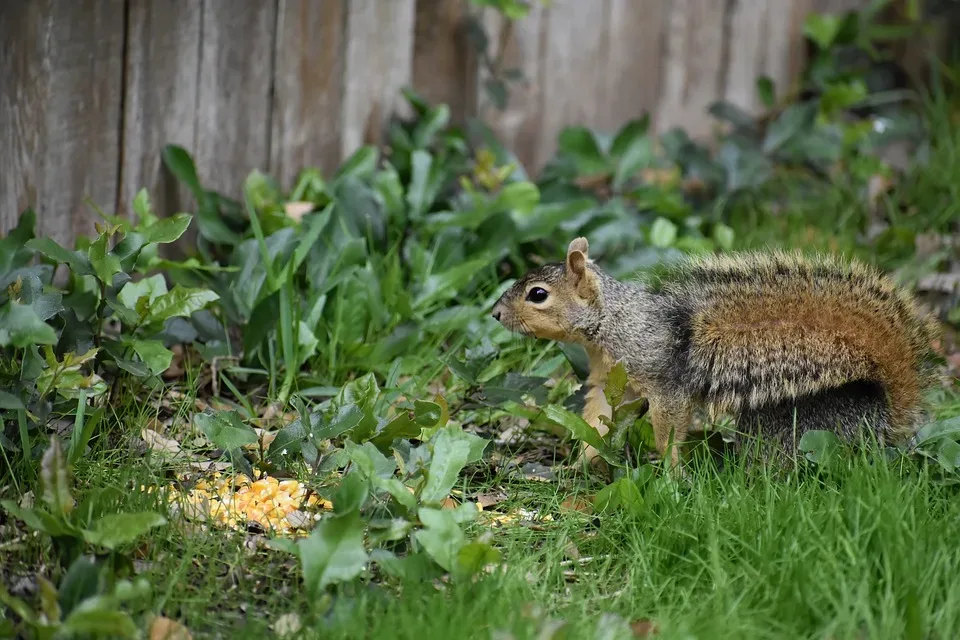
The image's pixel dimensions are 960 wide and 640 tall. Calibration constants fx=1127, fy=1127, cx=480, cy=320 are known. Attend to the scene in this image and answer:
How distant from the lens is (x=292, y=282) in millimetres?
3559

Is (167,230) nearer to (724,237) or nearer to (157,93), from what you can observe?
(157,93)

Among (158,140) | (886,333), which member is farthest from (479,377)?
(158,140)

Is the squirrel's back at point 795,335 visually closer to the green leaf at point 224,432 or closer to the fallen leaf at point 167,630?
the green leaf at point 224,432

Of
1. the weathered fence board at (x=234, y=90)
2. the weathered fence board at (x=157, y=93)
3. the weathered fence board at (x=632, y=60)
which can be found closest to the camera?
the weathered fence board at (x=157, y=93)

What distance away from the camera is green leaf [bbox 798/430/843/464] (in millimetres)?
2854

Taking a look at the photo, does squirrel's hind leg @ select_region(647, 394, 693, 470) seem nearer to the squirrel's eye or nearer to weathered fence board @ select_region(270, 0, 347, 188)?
the squirrel's eye

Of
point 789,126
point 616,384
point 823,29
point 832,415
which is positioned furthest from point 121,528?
point 823,29

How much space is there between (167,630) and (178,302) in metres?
1.07

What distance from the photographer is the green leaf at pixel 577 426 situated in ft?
9.61

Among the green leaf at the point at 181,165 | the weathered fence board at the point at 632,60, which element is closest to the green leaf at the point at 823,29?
the weathered fence board at the point at 632,60

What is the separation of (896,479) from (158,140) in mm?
2595

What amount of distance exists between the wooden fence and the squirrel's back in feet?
6.05

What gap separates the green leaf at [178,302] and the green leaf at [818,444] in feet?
5.19

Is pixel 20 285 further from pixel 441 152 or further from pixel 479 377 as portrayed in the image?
pixel 441 152
